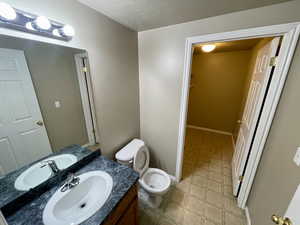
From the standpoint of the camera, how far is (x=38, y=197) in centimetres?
83

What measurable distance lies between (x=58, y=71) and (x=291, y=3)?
190cm

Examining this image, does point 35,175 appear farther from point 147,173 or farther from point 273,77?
point 273,77

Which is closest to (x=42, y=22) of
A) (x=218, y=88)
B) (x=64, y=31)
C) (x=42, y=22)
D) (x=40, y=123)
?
(x=42, y=22)

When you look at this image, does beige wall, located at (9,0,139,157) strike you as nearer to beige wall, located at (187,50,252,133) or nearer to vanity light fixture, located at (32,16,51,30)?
vanity light fixture, located at (32,16,51,30)

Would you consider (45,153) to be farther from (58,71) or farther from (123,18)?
(123,18)

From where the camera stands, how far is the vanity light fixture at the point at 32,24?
0.66 meters

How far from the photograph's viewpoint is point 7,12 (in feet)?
2.13

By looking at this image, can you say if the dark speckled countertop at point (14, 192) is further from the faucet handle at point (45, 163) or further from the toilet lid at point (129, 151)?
the toilet lid at point (129, 151)

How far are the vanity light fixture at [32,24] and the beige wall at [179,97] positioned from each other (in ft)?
3.06

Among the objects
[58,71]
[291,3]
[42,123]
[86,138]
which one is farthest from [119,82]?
[291,3]

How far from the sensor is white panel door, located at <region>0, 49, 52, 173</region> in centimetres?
72

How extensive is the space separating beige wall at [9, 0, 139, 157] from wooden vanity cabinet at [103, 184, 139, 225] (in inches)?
24.8

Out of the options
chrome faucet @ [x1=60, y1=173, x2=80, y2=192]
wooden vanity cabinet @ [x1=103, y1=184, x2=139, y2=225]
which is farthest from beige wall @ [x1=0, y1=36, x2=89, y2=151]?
wooden vanity cabinet @ [x1=103, y1=184, x2=139, y2=225]

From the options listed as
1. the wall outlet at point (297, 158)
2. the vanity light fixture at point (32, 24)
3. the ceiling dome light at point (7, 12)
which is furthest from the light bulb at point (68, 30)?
the wall outlet at point (297, 158)
